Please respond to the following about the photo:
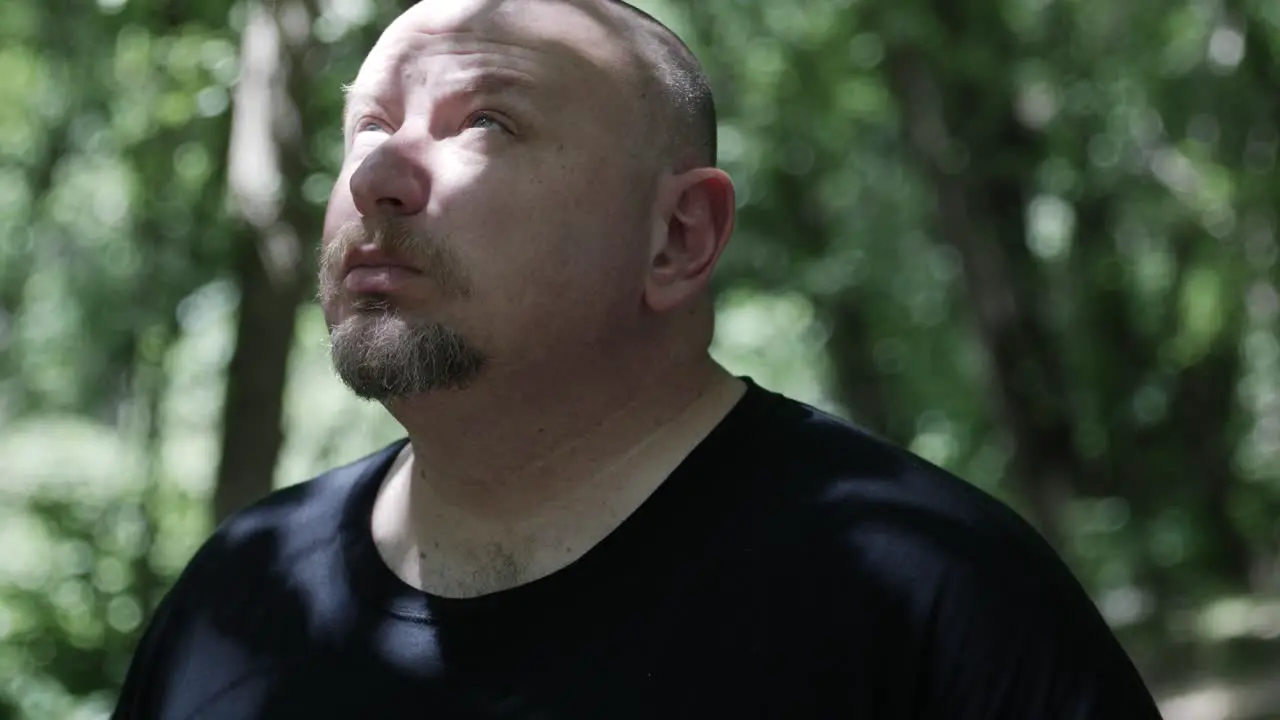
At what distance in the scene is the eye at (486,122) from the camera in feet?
6.50

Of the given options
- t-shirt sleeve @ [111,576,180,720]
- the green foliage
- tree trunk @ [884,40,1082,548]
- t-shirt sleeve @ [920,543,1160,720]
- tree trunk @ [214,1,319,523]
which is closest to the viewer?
t-shirt sleeve @ [920,543,1160,720]

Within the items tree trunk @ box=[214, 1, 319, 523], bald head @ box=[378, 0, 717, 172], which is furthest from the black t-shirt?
tree trunk @ box=[214, 1, 319, 523]

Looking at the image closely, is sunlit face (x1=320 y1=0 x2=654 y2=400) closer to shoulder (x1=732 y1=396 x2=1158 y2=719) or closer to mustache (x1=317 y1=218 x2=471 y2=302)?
mustache (x1=317 y1=218 x2=471 y2=302)

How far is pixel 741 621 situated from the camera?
1811 mm

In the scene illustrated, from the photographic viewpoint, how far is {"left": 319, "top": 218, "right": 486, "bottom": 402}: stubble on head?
1913 millimetres

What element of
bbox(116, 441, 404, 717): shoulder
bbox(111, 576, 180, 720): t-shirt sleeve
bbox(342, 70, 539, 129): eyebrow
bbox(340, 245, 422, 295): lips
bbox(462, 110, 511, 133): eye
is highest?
bbox(342, 70, 539, 129): eyebrow

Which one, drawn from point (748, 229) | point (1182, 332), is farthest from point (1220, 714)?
point (748, 229)

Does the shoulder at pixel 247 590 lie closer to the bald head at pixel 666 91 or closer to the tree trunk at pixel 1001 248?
the bald head at pixel 666 91

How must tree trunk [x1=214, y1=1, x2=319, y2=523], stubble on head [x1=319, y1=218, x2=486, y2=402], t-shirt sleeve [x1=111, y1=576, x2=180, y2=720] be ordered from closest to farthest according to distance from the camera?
stubble on head [x1=319, y1=218, x2=486, y2=402], t-shirt sleeve [x1=111, y1=576, x2=180, y2=720], tree trunk [x1=214, y1=1, x2=319, y2=523]

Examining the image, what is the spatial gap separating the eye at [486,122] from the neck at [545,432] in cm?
32

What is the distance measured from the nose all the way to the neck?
0.24 meters

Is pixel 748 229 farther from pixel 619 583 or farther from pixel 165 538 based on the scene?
pixel 619 583

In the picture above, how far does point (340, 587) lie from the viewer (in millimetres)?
2076

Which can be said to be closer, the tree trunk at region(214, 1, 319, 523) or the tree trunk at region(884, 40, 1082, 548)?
the tree trunk at region(214, 1, 319, 523)
